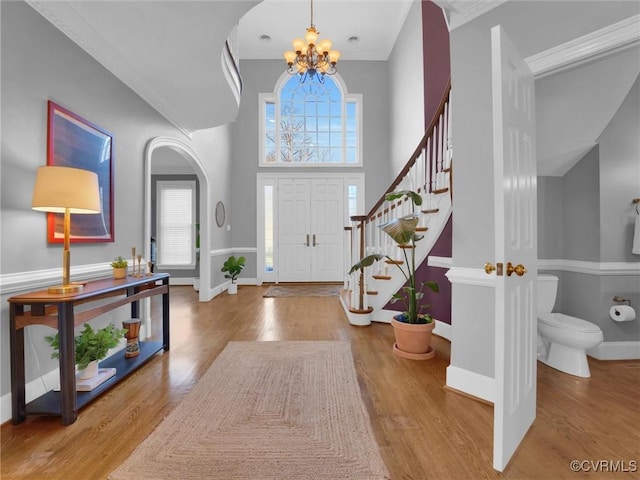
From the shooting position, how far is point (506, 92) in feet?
4.72

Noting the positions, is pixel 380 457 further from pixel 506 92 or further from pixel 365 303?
pixel 365 303

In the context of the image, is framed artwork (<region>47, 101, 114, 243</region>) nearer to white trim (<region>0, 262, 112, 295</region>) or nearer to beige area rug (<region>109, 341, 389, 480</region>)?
white trim (<region>0, 262, 112, 295</region>)

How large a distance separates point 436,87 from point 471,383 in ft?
11.8

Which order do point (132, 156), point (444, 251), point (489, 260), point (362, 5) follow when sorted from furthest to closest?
point (362, 5) → point (444, 251) → point (132, 156) → point (489, 260)

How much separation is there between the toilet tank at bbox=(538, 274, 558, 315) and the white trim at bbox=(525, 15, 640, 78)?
1702 millimetres

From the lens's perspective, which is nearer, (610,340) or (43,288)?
(43,288)

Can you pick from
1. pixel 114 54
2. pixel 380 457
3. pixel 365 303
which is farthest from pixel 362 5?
pixel 380 457

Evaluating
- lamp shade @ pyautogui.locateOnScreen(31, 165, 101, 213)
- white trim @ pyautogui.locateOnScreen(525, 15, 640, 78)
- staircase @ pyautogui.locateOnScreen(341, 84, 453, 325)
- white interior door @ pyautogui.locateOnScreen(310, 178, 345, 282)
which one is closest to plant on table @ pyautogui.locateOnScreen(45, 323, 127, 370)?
lamp shade @ pyautogui.locateOnScreen(31, 165, 101, 213)

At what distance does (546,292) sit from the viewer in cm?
269

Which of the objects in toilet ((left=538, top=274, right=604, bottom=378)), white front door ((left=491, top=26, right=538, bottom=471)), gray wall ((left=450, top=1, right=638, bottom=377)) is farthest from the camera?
toilet ((left=538, top=274, right=604, bottom=378))

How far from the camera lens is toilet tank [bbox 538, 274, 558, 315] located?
2.68 m

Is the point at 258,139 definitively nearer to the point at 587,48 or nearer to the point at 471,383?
the point at 587,48

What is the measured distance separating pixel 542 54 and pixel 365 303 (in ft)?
9.51

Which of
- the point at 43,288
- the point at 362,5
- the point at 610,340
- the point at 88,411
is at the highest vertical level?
the point at 362,5
